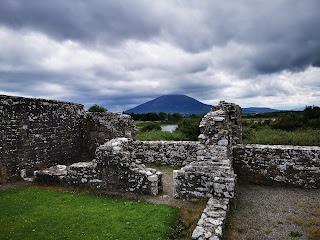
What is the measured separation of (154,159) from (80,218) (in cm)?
819

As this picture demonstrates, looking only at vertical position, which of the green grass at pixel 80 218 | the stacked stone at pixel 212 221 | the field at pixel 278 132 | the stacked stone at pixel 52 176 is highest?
the field at pixel 278 132

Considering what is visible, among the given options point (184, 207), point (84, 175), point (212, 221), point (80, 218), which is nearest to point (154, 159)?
point (84, 175)

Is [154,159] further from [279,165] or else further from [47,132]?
[279,165]

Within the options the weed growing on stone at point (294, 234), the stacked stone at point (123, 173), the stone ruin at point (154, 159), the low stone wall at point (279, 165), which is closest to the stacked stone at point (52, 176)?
the stone ruin at point (154, 159)

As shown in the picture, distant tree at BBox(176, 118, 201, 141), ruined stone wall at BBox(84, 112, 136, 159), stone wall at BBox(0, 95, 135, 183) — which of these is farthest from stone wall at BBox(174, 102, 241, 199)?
distant tree at BBox(176, 118, 201, 141)

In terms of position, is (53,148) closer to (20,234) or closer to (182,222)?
(20,234)

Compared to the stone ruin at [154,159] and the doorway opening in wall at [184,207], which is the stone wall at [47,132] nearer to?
the stone ruin at [154,159]

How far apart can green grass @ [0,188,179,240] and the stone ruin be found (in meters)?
1.03

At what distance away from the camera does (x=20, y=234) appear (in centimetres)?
703

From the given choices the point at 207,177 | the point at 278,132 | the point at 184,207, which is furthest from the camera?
the point at 278,132

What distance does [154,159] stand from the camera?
15.9m

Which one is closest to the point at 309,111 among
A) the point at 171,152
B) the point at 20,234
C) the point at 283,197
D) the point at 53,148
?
the point at 171,152

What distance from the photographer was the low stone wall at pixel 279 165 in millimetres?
10594

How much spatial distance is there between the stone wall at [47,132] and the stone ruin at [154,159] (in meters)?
0.05
